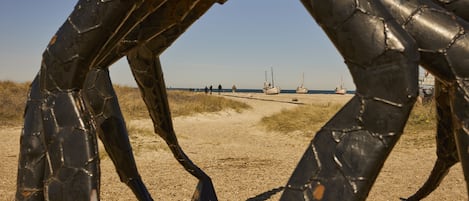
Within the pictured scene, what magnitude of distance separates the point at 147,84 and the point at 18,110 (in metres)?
13.4

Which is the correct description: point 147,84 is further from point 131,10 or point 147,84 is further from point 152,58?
point 131,10

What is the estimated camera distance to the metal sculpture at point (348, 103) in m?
1.83

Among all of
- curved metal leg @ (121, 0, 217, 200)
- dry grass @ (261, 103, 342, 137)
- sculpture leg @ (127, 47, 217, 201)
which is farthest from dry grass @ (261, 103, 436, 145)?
sculpture leg @ (127, 47, 217, 201)

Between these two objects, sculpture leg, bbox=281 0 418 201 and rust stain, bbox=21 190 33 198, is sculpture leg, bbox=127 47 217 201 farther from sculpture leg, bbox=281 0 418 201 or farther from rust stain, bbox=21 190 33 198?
sculpture leg, bbox=281 0 418 201

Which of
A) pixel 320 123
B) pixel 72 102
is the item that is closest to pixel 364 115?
pixel 72 102

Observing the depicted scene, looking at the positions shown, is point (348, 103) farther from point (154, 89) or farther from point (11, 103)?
point (11, 103)

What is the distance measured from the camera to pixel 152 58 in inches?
139

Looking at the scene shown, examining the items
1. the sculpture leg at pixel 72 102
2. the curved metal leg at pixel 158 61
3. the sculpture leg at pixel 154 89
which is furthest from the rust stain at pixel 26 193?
the sculpture leg at pixel 154 89

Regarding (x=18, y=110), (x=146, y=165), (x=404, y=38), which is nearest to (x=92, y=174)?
(x=404, y=38)

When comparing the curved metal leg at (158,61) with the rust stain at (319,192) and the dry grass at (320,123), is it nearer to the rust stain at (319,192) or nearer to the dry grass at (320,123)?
the rust stain at (319,192)

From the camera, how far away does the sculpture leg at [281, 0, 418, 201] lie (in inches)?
71.6

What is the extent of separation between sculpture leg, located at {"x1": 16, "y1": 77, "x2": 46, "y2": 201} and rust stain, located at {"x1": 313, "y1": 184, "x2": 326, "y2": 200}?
165 centimetres

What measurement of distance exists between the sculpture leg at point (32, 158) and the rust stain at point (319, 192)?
1.65 meters

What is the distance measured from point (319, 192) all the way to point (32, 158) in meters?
1.77
